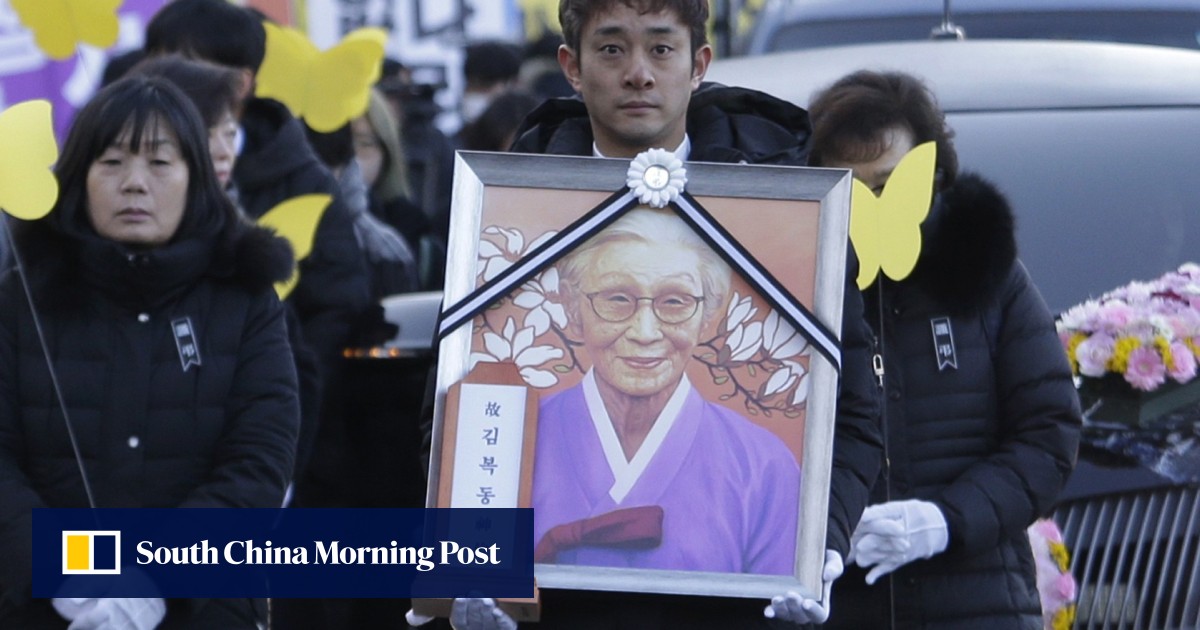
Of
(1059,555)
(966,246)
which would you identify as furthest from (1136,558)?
(966,246)

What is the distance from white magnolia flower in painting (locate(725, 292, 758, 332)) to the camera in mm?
3559

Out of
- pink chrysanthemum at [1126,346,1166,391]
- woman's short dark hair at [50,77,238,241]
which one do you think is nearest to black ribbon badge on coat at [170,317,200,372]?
woman's short dark hair at [50,77,238,241]

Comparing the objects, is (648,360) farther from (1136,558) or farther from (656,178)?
(1136,558)

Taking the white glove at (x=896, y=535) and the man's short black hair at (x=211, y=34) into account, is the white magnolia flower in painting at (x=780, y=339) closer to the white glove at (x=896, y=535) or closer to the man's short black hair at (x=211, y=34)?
the white glove at (x=896, y=535)

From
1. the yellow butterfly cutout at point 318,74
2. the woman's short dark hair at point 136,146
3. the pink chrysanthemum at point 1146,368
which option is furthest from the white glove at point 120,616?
the yellow butterfly cutout at point 318,74

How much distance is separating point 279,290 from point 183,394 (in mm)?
1145

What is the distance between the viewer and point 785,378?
3.55 metres

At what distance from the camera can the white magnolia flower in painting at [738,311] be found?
3.56 meters

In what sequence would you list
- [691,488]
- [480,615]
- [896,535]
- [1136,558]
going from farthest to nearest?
[1136,558]
[896,535]
[691,488]
[480,615]

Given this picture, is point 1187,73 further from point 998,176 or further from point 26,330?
point 26,330

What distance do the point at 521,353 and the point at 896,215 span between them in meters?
1.00

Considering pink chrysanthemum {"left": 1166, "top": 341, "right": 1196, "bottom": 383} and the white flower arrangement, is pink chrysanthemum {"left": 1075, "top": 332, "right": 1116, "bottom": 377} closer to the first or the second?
pink chrysanthemum {"left": 1166, "top": 341, "right": 1196, "bottom": 383}

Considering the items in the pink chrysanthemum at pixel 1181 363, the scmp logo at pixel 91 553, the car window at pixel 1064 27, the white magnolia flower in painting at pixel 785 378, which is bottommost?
the scmp logo at pixel 91 553

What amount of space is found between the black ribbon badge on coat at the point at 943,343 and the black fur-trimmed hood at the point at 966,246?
0.05 m
